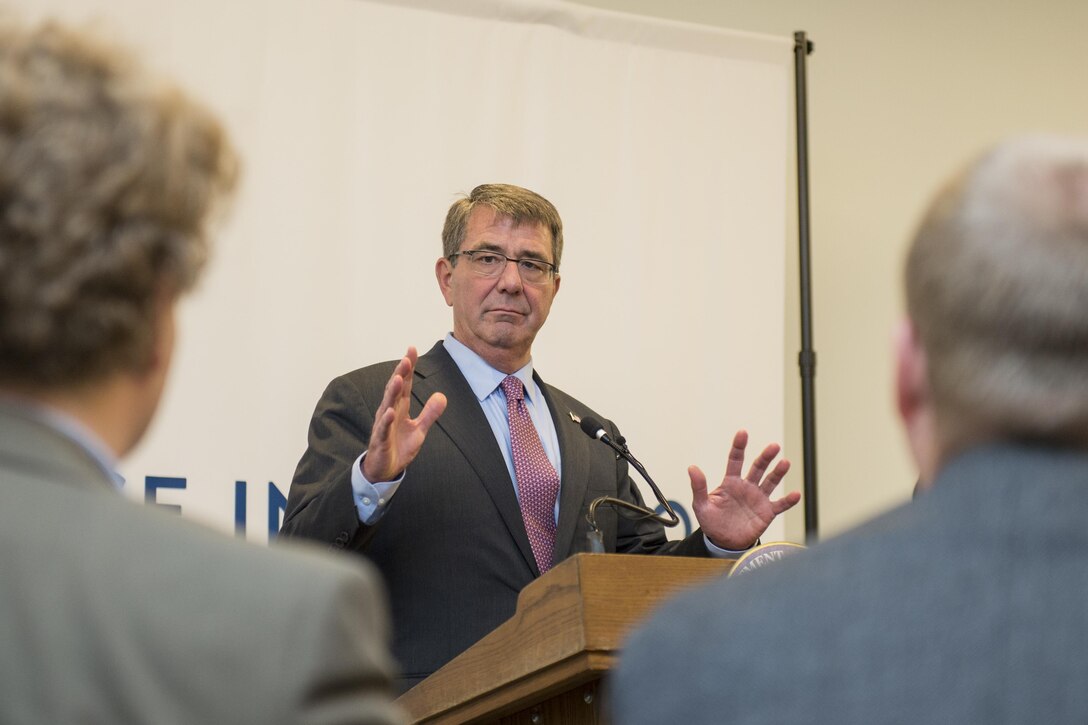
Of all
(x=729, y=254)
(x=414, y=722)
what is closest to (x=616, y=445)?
(x=414, y=722)

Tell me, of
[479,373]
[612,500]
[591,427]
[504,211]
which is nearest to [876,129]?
[504,211]

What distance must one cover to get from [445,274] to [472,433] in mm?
730

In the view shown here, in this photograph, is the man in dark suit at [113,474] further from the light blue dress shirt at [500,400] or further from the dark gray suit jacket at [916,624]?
the light blue dress shirt at [500,400]

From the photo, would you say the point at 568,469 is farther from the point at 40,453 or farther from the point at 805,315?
the point at 40,453

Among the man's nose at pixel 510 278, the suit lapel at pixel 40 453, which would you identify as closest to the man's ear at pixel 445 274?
the man's nose at pixel 510 278

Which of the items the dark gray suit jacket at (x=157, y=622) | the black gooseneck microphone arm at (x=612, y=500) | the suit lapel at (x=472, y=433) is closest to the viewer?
the dark gray suit jacket at (x=157, y=622)

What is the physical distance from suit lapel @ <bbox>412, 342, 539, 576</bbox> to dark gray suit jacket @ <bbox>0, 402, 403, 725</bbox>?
2.50 m

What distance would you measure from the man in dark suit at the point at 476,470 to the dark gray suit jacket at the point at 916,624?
1.81m

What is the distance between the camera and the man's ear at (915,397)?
1.15 m

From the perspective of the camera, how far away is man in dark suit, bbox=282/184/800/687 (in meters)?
3.16

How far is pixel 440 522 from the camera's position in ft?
11.4

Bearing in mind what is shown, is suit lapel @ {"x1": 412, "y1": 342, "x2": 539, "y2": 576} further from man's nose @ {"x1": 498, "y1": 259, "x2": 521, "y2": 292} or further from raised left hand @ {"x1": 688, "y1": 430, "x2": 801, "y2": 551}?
raised left hand @ {"x1": 688, "y1": 430, "x2": 801, "y2": 551}

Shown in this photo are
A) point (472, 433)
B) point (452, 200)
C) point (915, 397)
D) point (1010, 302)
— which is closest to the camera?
point (1010, 302)

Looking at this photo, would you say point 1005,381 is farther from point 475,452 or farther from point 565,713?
point 475,452
